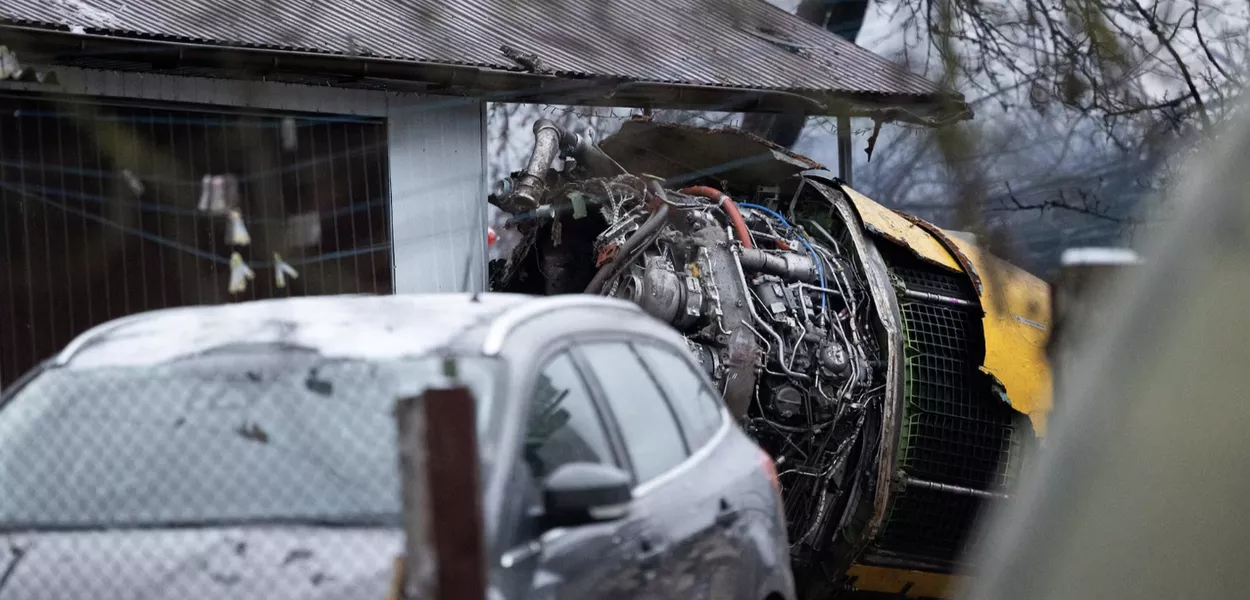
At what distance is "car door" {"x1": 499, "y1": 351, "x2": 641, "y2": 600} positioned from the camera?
3.65 meters

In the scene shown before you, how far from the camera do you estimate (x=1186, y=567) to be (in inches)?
82.9

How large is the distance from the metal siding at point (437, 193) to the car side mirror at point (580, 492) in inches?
271

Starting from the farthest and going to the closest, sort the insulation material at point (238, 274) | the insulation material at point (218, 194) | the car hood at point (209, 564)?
the insulation material at point (218, 194)
the insulation material at point (238, 274)
the car hood at point (209, 564)

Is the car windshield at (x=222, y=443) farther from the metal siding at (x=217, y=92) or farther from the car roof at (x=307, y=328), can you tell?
the metal siding at (x=217, y=92)

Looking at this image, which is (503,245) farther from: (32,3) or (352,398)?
(352,398)

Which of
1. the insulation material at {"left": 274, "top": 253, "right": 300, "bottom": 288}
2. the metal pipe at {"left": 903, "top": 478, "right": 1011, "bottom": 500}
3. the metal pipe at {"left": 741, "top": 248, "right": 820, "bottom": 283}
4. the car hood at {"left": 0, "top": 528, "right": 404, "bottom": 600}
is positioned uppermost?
the car hood at {"left": 0, "top": 528, "right": 404, "bottom": 600}

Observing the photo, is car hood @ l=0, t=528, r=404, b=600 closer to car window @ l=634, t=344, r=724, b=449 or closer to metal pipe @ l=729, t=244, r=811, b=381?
car window @ l=634, t=344, r=724, b=449

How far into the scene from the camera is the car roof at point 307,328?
417cm

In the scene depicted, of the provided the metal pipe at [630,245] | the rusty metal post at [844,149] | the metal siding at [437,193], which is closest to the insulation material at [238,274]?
A: the metal siding at [437,193]

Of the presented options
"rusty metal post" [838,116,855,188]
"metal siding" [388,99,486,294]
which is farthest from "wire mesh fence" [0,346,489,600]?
"rusty metal post" [838,116,855,188]

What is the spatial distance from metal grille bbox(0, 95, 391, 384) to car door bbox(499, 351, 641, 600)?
5.79m

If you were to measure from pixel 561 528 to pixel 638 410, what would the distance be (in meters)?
0.72

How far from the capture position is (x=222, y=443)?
393cm

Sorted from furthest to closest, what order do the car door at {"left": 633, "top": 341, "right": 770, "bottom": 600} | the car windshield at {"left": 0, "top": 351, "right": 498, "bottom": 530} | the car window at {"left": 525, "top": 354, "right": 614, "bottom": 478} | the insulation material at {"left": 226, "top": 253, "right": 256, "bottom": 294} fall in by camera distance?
the insulation material at {"left": 226, "top": 253, "right": 256, "bottom": 294}
the car door at {"left": 633, "top": 341, "right": 770, "bottom": 600}
the car window at {"left": 525, "top": 354, "right": 614, "bottom": 478}
the car windshield at {"left": 0, "top": 351, "right": 498, "bottom": 530}
